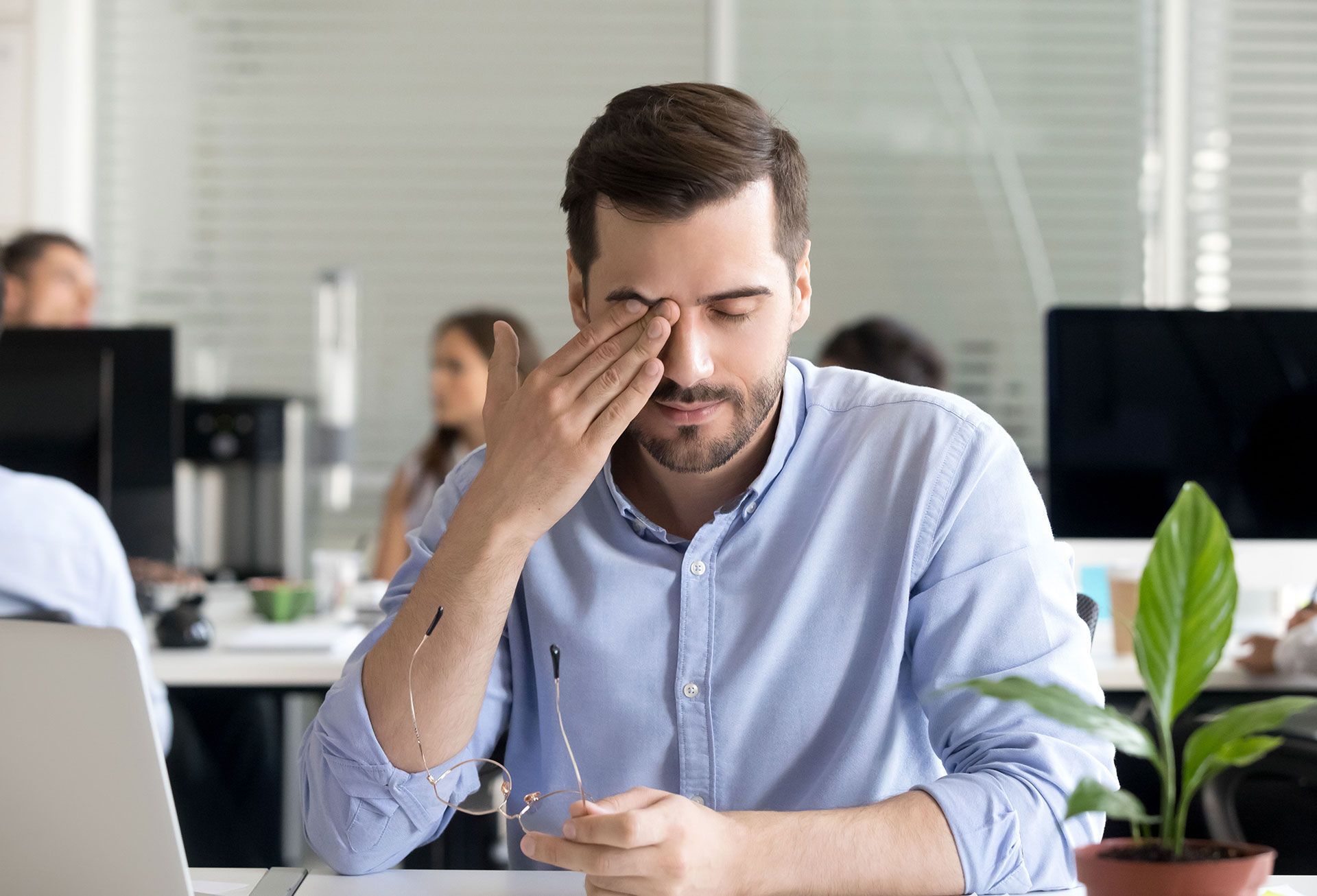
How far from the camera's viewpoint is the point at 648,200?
125 centimetres

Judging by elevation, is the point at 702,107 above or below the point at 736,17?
below

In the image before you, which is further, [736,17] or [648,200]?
[736,17]

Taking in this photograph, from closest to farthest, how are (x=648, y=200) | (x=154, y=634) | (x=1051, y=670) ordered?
(x=1051, y=670)
(x=648, y=200)
(x=154, y=634)

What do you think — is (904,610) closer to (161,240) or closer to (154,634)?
(154,634)

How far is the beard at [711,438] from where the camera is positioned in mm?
1264

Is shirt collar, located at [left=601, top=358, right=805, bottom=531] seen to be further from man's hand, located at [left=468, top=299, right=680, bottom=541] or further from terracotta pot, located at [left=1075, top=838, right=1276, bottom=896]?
terracotta pot, located at [left=1075, top=838, right=1276, bottom=896]

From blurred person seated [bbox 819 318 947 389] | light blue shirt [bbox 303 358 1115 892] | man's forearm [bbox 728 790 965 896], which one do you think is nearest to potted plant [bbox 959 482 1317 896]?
man's forearm [bbox 728 790 965 896]

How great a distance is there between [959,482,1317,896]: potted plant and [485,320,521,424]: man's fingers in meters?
0.65

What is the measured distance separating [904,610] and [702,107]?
53 centimetres

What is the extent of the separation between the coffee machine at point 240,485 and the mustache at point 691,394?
2906mm

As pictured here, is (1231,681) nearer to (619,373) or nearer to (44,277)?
(619,373)

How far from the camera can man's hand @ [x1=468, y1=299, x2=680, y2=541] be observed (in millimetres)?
1183

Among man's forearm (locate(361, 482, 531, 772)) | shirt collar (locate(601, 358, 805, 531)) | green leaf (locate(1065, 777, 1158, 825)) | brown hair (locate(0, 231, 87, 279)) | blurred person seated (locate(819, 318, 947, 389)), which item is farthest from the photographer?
brown hair (locate(0, 231, 87, 279))

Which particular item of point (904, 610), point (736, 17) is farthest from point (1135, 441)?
point (736, 17)
